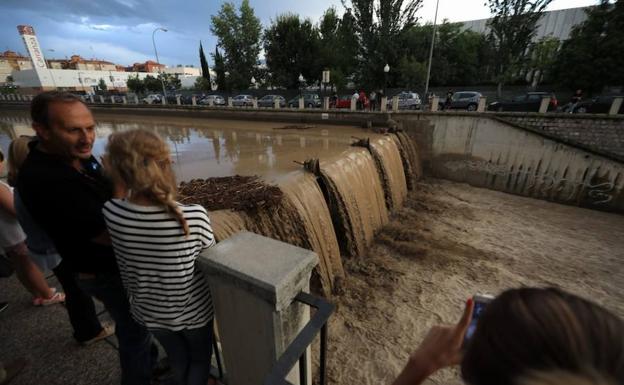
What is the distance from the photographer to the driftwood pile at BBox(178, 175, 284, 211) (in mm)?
3842

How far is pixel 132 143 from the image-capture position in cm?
139

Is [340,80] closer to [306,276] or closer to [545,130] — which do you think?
[545,130]

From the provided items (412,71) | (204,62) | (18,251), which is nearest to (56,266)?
(18,251)

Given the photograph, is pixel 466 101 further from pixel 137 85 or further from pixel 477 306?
pixel 137 85

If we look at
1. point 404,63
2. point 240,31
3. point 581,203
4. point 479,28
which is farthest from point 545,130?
point 479,28

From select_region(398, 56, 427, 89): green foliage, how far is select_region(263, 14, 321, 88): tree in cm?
968

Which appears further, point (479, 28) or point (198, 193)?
point (479, 28)

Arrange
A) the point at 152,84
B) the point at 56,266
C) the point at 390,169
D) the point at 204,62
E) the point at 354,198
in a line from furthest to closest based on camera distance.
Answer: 1. the point at 152,84
2. the point at 204,62
3. the point at 390,169
4. the point at 354,198
5. the point at 56,266

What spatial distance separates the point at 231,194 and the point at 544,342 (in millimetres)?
4030

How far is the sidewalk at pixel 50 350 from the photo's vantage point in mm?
2574

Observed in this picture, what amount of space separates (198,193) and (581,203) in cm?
1304

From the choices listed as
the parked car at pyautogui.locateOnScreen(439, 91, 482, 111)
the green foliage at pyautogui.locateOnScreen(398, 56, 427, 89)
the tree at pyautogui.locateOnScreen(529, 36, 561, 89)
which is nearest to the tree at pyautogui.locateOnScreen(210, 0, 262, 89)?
the green foliage at pyautogui.locateOnScreen(398, 56, 427, 89)

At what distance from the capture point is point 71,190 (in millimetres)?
1532

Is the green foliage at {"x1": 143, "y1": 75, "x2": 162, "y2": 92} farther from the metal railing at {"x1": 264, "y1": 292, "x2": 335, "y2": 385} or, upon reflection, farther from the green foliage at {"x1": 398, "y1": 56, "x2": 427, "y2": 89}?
the metal railing at {"x1": 264, "y1": 292, "x2": 335, "y2": 385}
